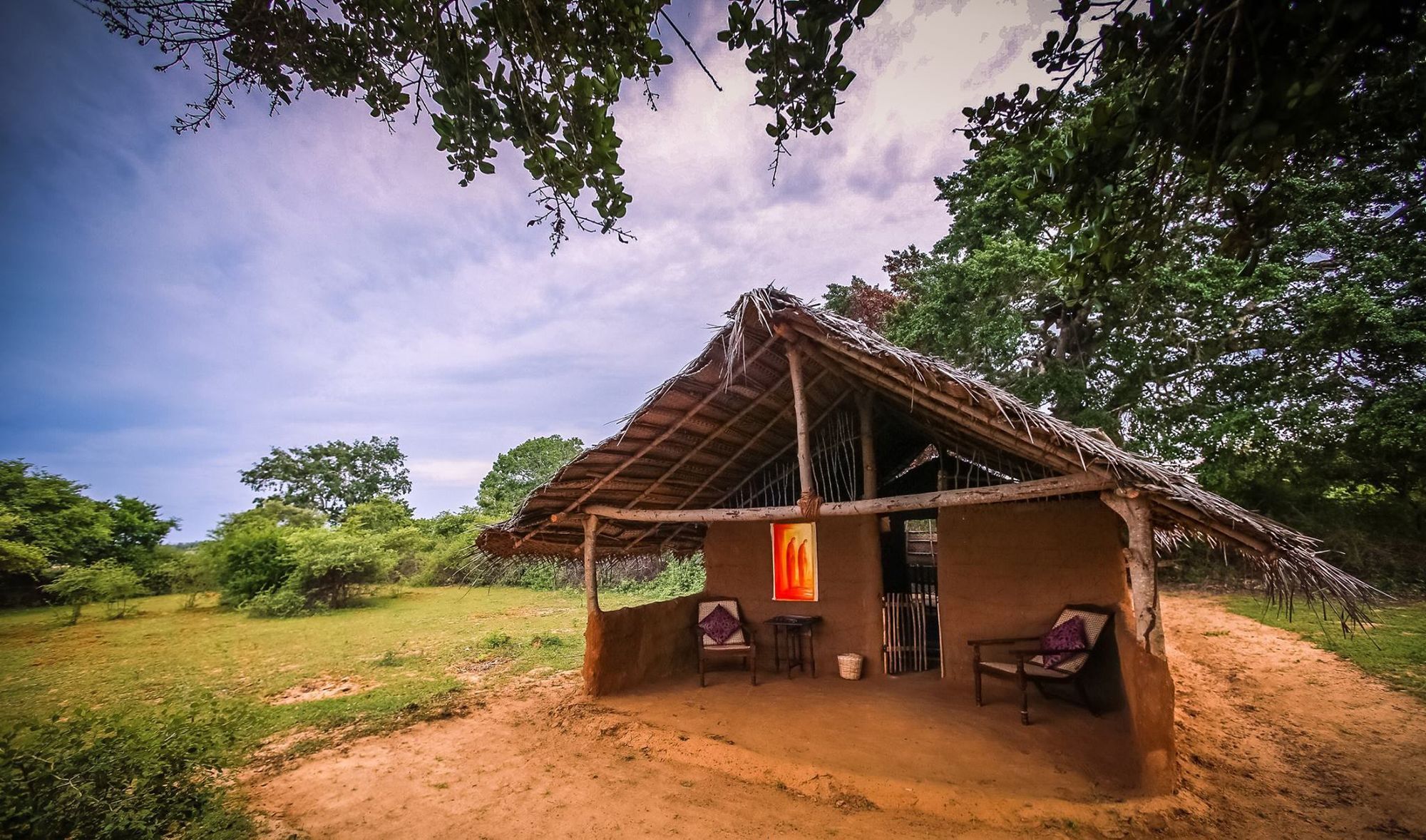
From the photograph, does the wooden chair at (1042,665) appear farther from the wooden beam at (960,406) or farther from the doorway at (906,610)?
the wooden beam at (960,406)

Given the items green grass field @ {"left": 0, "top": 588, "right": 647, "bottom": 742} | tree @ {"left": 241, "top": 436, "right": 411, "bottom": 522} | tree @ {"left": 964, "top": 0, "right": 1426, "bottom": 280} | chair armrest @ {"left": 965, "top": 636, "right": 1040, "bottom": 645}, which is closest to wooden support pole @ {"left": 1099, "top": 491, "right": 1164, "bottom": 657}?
chair armrest @ {"left": 965, "top": 636, "right": 1040, "bottom": 645}

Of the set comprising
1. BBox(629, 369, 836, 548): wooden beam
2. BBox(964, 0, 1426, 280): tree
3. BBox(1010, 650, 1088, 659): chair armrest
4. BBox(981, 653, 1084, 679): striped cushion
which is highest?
BBox(964, 0, 1426, 280): tree

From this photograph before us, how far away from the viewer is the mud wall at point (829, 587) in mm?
6691

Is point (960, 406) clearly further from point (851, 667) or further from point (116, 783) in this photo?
point (116, 783)

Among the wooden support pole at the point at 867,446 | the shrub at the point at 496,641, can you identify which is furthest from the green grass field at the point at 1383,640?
the shrub at the point at 496,641

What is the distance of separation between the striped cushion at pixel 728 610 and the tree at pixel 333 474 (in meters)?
29.7

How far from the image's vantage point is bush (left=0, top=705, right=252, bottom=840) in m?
2.72

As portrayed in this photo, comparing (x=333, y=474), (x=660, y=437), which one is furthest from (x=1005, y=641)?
(x=333, y=474)

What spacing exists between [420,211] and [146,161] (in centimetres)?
396

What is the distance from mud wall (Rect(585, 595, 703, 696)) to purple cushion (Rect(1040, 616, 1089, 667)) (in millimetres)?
4287

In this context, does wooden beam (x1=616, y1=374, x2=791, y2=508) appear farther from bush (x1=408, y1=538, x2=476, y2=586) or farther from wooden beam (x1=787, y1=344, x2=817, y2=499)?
bush (x1=408, y1=538, x2=476, y2=586)

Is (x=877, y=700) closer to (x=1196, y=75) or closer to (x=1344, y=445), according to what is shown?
(x=1196, y=75)

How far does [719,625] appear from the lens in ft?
23.6

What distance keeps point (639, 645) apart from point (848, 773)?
327cm
